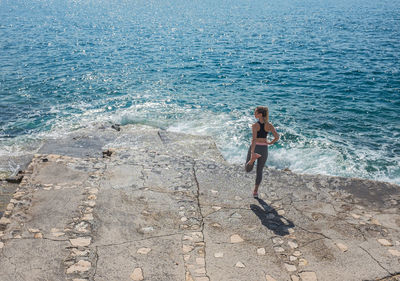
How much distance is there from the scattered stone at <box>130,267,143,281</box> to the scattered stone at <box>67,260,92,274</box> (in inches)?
32.1

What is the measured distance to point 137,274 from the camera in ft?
18.7

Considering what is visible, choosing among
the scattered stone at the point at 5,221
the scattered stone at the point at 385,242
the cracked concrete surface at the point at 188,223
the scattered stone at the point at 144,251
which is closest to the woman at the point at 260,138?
the cracked concrete surface at the point at 188,223

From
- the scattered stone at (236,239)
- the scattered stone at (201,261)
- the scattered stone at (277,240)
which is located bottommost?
the scattered stone at (277,240)

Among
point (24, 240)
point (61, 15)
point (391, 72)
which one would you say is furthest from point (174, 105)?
point (61, 15)

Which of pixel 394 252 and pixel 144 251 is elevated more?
pixel 144 251

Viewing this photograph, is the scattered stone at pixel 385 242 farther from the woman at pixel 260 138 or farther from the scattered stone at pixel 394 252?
the woman at pixel 260 138

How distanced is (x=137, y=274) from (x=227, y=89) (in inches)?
665

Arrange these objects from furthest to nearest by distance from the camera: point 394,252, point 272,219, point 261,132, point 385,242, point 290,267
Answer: point 261,132 → point 272,219 → point 385,242 → point 394,252 → point 290,267

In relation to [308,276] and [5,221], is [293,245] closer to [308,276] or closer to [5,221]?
[308,276]

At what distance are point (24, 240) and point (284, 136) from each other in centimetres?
1161

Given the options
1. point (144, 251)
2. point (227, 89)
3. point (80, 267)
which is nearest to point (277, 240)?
point (144, 251)

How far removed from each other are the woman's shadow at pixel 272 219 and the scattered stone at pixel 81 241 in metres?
3.64

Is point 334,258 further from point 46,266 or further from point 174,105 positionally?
point 174,105

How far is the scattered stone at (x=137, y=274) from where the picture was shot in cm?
561
